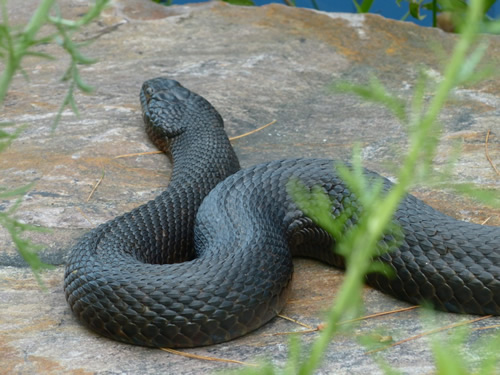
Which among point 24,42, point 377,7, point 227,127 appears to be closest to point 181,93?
point 227,127

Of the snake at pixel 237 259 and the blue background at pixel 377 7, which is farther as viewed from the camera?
the blue background at pixel 377 7

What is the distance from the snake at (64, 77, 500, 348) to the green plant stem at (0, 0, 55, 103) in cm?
155

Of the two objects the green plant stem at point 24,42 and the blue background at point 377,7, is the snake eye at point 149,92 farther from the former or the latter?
the green plant stem at point 24,42

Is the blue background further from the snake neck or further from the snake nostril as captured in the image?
the snake neck

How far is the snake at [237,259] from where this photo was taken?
8.30 feet

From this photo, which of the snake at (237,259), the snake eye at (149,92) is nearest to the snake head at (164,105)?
the snake eye at (149,92)

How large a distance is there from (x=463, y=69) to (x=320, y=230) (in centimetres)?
247

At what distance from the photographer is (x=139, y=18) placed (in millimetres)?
6355

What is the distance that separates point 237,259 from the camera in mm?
2717

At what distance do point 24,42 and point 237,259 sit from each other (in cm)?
172

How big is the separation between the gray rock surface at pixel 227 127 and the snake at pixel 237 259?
0.07 metres

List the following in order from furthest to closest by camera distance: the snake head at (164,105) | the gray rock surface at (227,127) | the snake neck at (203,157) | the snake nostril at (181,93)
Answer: the snake nostril at (181,93), the snake head at (164,105), the snake neck at (203,157), the gray rock surface at (227,127)

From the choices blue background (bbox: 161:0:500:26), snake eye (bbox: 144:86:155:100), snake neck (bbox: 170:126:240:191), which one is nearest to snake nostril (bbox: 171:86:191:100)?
snake eye (bbox: 144:86:155:100)

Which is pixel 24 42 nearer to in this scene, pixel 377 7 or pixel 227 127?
pixel 227 127
